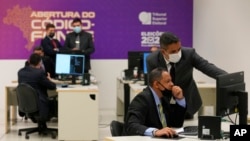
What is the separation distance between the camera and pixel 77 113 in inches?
288

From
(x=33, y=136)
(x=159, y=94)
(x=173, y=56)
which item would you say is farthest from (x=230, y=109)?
(x=33, y=136)

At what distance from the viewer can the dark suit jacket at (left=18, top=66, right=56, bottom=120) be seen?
749 cm

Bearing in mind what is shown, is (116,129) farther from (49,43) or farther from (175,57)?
(49,43)

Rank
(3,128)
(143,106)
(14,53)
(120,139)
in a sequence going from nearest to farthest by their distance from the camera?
(120,139), (143,106), (3,128), (14,53)

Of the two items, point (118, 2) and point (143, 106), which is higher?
point (118, 2)

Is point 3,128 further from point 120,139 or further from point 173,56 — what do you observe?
point 120,139

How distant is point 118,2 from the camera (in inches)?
424

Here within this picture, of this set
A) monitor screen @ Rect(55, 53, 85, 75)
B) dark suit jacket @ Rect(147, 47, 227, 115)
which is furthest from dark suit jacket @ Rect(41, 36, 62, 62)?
dark suit jacket @ Rect(147, 47, 227, 115)

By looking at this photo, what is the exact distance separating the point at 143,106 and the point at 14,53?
7004mm

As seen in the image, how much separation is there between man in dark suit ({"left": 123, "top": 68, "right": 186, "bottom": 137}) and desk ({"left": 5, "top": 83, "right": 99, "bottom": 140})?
10.5 ft

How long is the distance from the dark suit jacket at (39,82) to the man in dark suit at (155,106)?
353cm

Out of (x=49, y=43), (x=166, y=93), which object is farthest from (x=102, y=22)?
(x=166, y=93)

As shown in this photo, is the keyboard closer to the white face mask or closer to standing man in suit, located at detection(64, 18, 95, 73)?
the white face mask

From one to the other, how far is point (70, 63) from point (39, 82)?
104 cm
